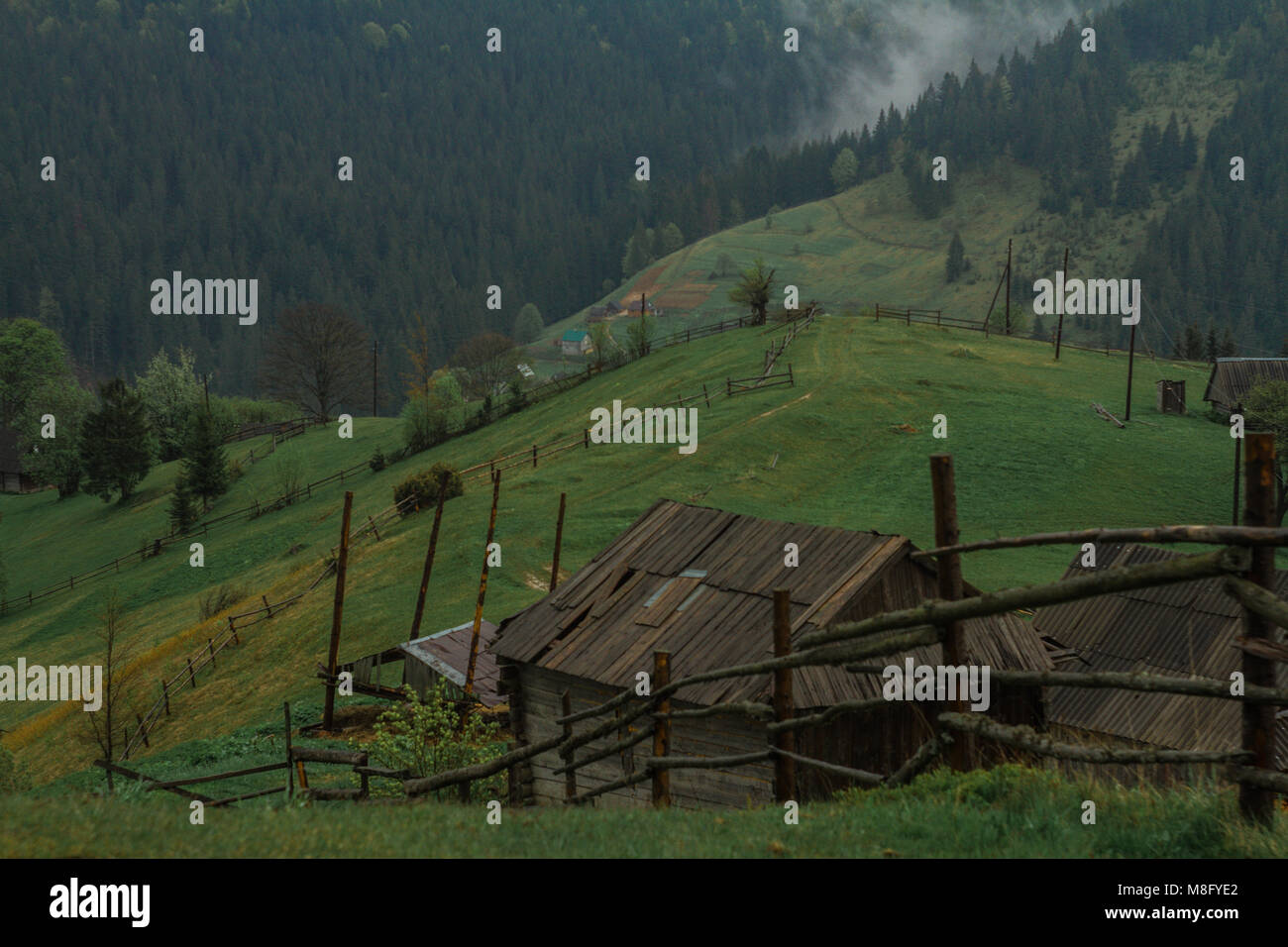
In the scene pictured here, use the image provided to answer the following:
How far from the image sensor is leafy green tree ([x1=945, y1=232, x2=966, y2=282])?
16638 cm

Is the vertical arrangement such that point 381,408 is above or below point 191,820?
above

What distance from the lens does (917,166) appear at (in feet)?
652

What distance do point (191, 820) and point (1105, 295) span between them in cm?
16784

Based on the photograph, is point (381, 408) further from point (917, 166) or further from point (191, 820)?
point (191, 820)

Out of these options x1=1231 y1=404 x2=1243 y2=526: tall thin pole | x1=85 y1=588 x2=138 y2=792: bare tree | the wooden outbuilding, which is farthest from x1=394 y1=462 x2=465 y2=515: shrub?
the wooden outbuilding

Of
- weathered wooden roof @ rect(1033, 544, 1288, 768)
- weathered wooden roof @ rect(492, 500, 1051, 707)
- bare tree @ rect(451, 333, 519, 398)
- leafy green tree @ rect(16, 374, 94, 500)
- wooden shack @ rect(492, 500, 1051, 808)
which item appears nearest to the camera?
wooden shack @ rect(492, 500, 1051, 808)

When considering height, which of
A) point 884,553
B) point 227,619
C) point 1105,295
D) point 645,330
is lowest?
point 227,619

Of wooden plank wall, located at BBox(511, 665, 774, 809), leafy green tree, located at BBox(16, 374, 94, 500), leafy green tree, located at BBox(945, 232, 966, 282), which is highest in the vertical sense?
leafy green tree, located at BBox(945, 232, 966, 282)

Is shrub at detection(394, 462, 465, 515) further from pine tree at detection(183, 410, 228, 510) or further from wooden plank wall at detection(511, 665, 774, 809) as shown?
wooden plank wall at detection(511, 665, 774, 809)

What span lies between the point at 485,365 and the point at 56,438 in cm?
4533

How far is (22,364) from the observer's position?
13288 centimetres

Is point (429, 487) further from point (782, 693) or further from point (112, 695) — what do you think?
point (782, 693)

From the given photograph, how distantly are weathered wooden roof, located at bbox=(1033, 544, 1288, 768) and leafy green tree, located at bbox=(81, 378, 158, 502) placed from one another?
75417mm
